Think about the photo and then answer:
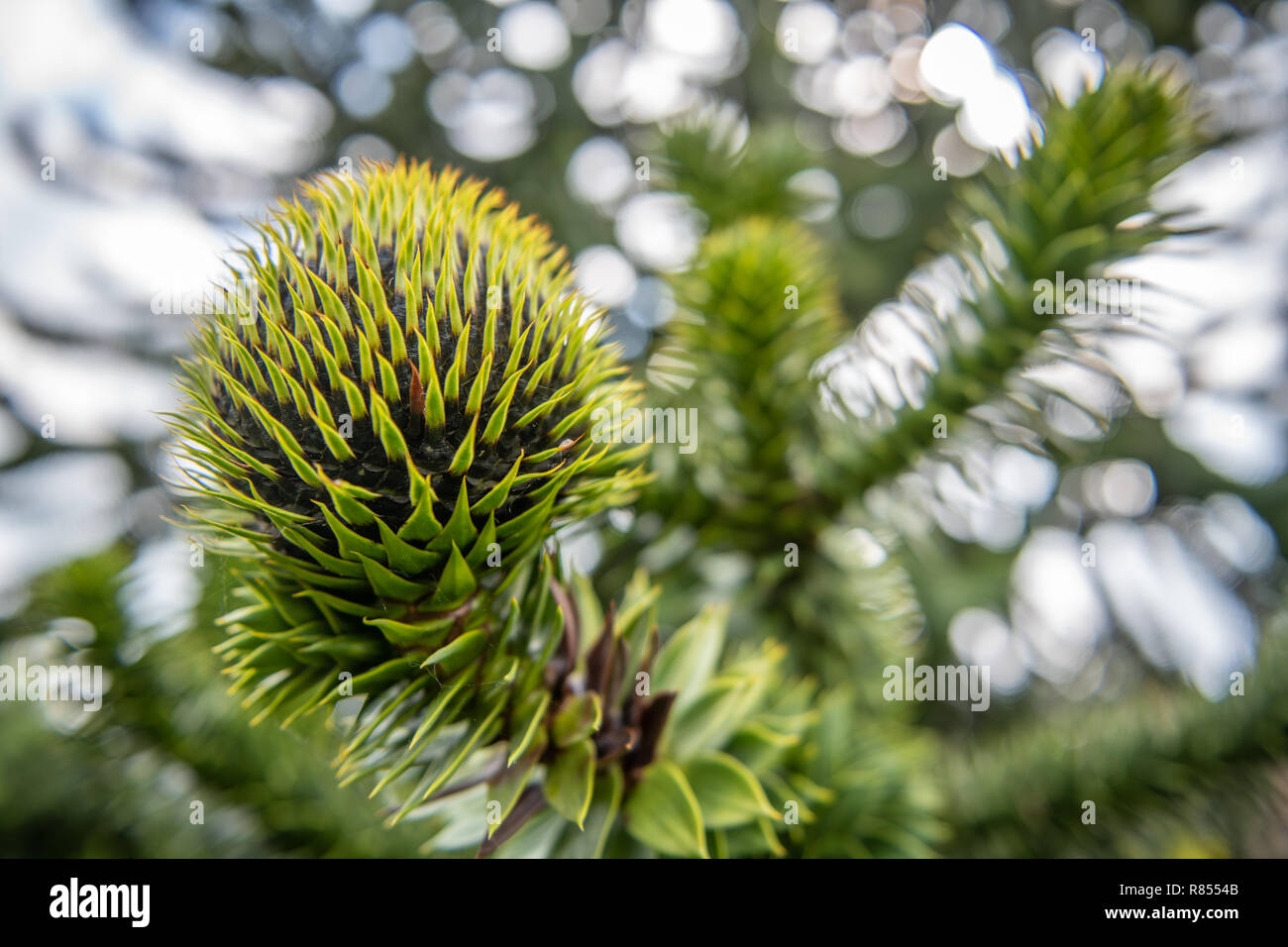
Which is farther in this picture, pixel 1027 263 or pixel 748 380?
pixel 748 380

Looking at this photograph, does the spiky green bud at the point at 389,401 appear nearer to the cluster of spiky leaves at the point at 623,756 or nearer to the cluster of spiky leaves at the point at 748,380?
the cluster of spiky leaves at the point at 623,756

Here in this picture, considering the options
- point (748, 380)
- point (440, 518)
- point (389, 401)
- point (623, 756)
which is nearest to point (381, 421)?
point (389, 401)

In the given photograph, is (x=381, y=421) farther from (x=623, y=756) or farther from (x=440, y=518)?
(x=623, y=756)

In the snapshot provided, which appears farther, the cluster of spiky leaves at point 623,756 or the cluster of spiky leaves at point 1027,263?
the cluster of spiky leaves at point 1027,263

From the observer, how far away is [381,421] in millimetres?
682

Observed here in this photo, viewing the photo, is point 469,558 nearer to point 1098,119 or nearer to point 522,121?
A: point 1098,119

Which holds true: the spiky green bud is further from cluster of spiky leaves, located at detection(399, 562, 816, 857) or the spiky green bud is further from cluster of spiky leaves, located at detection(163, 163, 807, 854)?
cluster of spiky leaves, located at detection(399, 562, 816, 857)

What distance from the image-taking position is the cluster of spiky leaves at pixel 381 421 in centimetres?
69

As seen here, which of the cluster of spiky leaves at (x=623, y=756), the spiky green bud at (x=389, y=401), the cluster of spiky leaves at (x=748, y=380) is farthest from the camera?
the cluster of spiky leaves at (x=748, y=380)

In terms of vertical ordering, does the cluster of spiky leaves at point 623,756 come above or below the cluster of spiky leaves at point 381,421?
below

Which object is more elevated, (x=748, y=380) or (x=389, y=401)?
(x=748, y=380)

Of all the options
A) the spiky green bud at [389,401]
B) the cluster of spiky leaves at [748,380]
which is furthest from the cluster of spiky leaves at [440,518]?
the cluster of spiky leaves at [748,380]

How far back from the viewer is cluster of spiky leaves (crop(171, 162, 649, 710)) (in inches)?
27.3

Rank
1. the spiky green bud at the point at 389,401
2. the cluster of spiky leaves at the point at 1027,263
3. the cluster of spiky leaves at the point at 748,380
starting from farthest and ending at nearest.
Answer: the cluster of spiky leaves at the point at 748,380
the cluster of spiky leaves at the point at 1027,263
the spiky green bud at the point at 389,401
